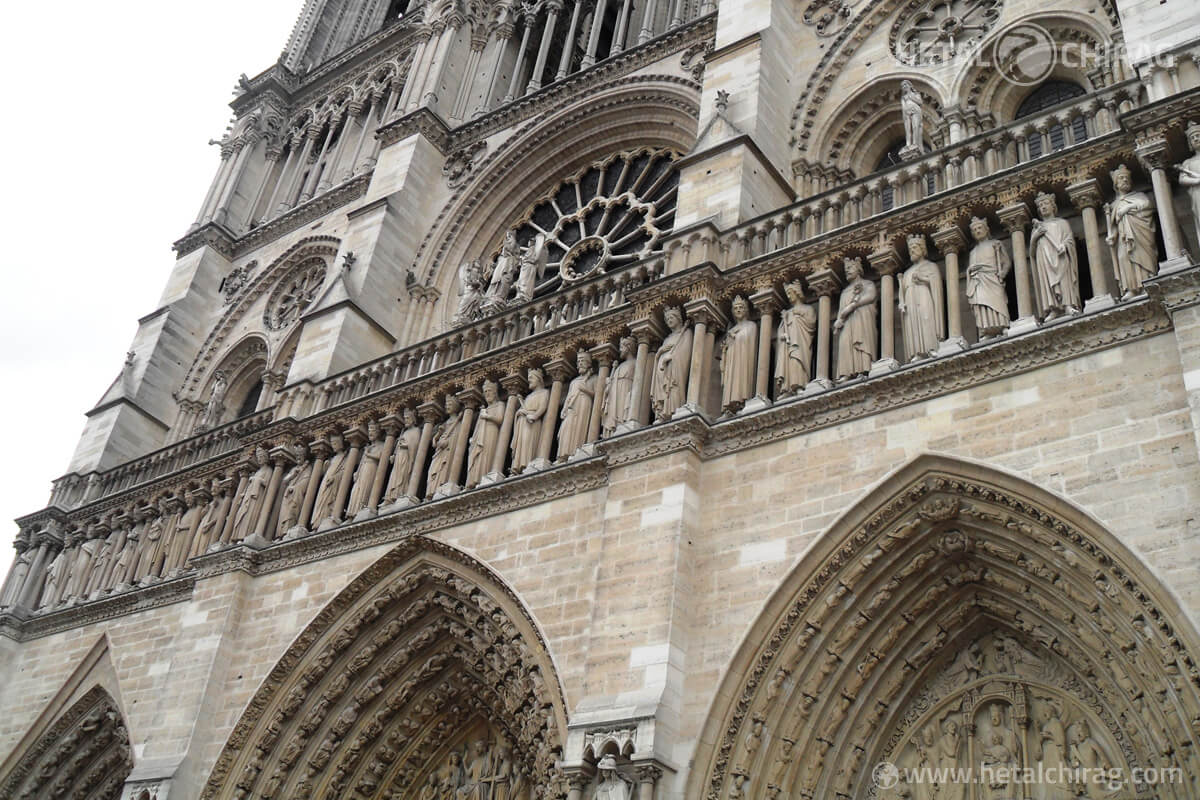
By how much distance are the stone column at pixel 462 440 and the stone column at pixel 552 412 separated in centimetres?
95

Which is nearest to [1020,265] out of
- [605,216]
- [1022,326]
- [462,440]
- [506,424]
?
[1022,326]

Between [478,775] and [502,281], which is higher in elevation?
[502,281]

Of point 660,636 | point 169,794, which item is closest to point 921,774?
point 660,636

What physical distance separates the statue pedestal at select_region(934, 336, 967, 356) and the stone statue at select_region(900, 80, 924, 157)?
2713 millimetres

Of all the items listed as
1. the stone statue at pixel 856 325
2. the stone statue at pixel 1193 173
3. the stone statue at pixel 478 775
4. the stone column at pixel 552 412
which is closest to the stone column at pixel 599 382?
the stone column at pixel 552 412

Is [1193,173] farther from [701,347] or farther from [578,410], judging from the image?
[578,410]

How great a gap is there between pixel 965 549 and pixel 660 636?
7.03 ft

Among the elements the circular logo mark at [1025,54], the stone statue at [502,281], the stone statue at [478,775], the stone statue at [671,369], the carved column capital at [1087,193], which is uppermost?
the circular logo mark at [1025,54]

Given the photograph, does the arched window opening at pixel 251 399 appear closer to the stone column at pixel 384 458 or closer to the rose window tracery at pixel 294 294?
the rose window tracery at pixel 294 294

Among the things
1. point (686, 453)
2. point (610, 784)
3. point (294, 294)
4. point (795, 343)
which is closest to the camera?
point (610, 784)

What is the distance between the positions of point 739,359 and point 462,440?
318 centimetres

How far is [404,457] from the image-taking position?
11.8m

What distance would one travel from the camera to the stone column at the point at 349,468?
12000 millimetres

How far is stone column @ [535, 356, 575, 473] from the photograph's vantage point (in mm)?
10445
